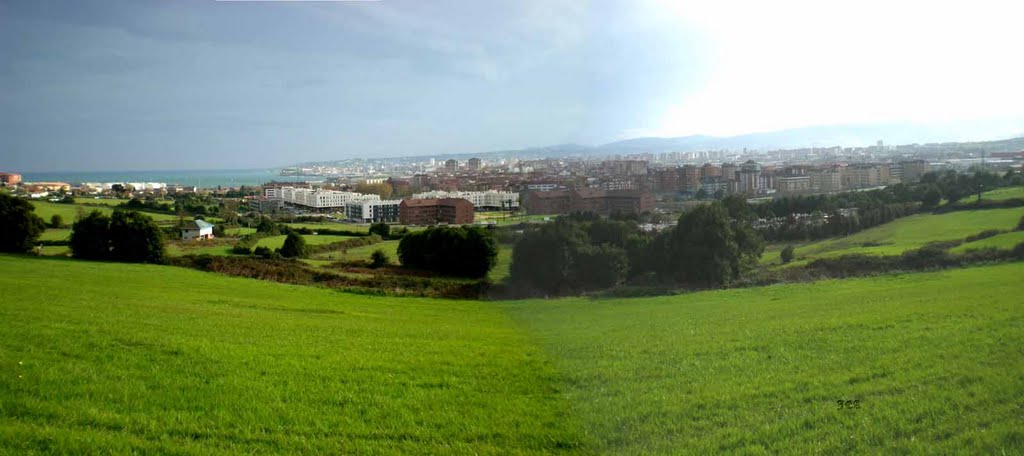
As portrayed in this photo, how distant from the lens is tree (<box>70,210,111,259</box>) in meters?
23.3

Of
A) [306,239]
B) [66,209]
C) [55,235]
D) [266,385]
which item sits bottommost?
[306,239]

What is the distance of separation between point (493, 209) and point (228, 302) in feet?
21.4

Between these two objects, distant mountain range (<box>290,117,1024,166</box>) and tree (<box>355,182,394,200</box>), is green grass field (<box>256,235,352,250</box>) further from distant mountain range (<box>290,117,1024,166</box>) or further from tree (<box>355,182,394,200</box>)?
distant mountain range (<box>290,117,1024,166</box>)

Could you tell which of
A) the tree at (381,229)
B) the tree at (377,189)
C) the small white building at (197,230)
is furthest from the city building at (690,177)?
the small white building at (197,230)

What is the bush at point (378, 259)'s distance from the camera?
2161 cm

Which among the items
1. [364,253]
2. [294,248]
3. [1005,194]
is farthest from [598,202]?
[294,248]

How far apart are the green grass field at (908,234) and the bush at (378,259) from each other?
16.1 meters

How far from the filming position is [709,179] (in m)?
7.71

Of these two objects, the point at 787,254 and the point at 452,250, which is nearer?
the point at 787,254

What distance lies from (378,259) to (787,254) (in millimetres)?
16727

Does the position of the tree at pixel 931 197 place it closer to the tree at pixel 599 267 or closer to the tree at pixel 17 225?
the tree at pixel 599 267

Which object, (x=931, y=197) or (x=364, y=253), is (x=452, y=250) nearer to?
(x=364, y=253)

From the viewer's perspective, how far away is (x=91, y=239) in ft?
76.4

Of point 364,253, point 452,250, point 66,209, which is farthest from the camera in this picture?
point 66,209
